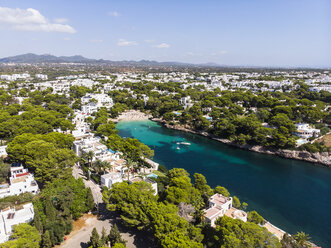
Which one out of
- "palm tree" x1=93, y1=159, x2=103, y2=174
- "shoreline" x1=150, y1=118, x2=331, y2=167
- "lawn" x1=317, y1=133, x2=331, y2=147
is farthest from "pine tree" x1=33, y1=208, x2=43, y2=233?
"lawn" x1=317, y1=133, x2=331, y2=147

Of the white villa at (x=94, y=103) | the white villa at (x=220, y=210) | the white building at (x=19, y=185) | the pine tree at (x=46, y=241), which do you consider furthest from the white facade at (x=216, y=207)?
the white villa at (x=94, y=103)

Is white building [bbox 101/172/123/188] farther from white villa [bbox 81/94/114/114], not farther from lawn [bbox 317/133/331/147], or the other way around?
white villa [bbox 81/94/114/114]

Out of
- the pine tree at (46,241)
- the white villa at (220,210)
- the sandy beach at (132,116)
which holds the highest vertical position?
the white villa at (220,210)

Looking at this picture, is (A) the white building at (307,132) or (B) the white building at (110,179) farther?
(A) the white building at (307,132)

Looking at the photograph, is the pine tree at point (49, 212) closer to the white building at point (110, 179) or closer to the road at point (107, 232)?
the road at point (107, 232)

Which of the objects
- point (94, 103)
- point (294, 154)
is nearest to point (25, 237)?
point (294, 154)

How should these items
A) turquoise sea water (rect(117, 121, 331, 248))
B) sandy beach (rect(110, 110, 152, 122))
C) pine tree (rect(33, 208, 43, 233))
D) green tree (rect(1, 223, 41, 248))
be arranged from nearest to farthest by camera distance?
1. green tree (rect(1, 223, 41, 248))
2. pine tree (rect(33, 208, 43, 233))
3. turquoise sea water (rect(117, 121, 331, 248))
4. sandy beach (rect(110, 110, 152, 122))

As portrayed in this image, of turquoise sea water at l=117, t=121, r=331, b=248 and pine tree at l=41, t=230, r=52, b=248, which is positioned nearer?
pine tree at l=41, t=230, r=52, b=248
